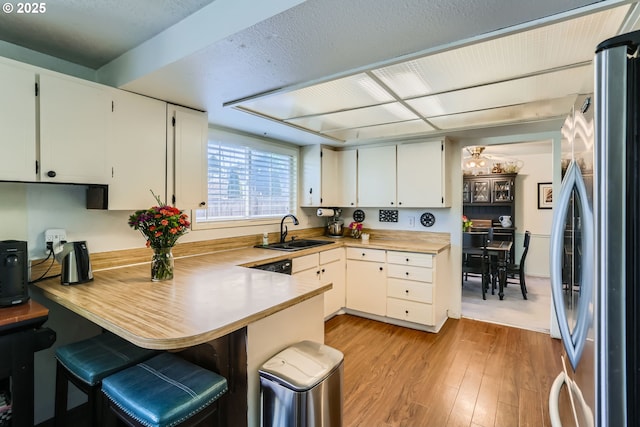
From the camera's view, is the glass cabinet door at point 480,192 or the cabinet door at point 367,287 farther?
the glass cabinet door at point 480,192

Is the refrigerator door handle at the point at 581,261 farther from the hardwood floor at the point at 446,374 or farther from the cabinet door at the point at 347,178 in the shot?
the cabinet door at the point at 347,178

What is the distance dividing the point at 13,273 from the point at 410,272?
307 cm

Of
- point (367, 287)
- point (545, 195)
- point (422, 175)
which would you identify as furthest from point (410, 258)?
point (545, 195)

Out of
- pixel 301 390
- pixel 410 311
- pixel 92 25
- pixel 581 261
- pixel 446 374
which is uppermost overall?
pixel 92 25

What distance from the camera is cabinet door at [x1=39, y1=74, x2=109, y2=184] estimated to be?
167cm


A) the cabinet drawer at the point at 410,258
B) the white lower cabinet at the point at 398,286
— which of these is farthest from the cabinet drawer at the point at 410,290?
the cabinet drawer at the point at 410,258

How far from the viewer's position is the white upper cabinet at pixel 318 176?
153 inches

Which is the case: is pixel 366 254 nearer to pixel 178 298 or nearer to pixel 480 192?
pixel 178 298

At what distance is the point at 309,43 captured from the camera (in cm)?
143

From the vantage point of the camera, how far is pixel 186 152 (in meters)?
2.38

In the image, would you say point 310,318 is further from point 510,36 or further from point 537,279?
point 537,279

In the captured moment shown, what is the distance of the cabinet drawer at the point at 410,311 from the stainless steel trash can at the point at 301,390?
81.5 inches

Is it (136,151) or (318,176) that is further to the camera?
(318,176)

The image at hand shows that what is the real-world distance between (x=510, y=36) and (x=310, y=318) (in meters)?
1.68
